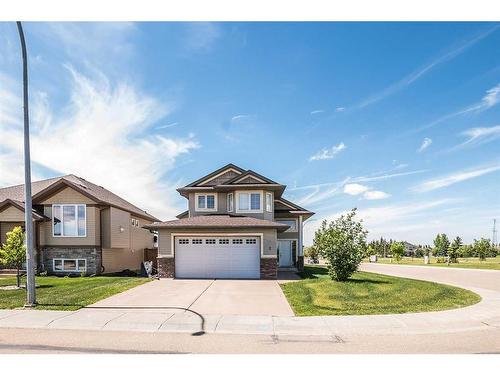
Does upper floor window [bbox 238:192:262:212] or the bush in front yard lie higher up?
upper floor window [bbox 238:192:262:212]

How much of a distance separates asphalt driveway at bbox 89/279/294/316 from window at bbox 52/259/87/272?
7654 millimetres

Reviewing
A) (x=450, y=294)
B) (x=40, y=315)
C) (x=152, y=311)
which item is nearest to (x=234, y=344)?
(x=152, y=311)

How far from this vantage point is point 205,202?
83.5 ft

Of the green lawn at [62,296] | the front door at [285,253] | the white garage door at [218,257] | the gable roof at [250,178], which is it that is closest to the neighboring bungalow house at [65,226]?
the green lawn at [62,296]

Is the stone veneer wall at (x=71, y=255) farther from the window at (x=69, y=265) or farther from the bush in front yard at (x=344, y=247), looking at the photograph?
the bush in front yard at (x=344, y=247)

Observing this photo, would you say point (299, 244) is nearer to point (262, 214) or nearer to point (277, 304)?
point (262, 214)

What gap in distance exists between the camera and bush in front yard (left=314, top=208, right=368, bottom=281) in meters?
15.8

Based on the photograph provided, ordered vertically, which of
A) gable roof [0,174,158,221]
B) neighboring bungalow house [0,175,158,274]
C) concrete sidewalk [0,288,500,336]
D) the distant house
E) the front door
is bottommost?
the distant house

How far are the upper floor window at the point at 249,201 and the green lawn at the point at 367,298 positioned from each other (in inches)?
336

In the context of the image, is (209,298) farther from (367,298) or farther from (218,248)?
(218,248)

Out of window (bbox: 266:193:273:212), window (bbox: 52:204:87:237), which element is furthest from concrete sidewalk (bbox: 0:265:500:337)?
window (bbox: 266:193:273:212)

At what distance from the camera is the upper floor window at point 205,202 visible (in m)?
25.3

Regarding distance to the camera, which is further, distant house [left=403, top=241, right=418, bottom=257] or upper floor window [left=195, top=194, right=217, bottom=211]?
distant house [left=403, top=241, right=418, bottom=257]

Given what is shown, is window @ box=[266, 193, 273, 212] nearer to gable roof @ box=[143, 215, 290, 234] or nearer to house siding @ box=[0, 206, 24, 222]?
gable roof @ box=[143, 215, 290, 234]
